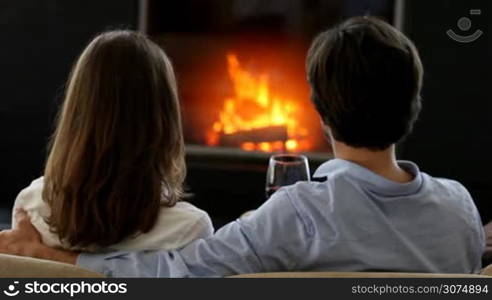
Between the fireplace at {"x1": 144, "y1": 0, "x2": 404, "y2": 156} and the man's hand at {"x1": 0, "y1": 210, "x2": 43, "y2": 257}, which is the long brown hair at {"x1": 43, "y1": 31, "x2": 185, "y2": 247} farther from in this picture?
the fireplace at {"x1": 144, "y1": 0, "x2": 404, "y2": 156}

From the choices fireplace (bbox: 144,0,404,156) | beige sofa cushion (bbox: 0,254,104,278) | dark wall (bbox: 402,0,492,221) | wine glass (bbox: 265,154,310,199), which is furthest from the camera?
fireplace (bbox: 144,0,404,156)

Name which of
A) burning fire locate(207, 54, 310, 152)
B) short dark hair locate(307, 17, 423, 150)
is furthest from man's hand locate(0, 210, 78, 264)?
burning fire locate(207, 54, 310, 152)

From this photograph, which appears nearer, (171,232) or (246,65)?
(171,232)

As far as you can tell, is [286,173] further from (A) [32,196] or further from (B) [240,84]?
(B) [240,84]

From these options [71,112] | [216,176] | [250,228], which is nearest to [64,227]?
[71,112]

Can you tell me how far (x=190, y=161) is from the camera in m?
3.04

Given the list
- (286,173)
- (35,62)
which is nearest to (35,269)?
(286,173)

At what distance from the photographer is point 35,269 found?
1.11 meters

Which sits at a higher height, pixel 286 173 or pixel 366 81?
pixel 366 81

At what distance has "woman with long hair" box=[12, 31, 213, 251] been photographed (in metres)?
1.40

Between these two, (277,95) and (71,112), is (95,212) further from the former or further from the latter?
(277,95)

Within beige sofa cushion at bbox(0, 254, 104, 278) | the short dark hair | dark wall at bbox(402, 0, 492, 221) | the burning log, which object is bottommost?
the burning log

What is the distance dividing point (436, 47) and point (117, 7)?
1116 mm

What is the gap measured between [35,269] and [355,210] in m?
0.48
